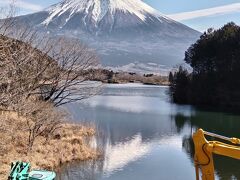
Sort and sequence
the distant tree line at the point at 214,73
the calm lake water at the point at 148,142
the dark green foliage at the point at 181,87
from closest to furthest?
the calm lake water at the point at 148,142
the distant tree line at the point at 214,73
the dark green foliage at the point at 181,87

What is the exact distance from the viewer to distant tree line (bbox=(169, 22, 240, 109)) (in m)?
42.4

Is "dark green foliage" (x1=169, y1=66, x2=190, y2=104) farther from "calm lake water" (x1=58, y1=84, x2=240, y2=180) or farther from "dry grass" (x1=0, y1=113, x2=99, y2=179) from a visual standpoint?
"dry grass" (x1=0, y1=113, x2=99, y2=179)

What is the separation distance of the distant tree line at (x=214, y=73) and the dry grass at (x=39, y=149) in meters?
26.1

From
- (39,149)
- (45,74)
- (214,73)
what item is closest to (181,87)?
(214,73)

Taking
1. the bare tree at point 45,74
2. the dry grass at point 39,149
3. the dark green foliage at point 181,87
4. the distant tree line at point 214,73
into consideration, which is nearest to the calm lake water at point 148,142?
the dry grass at point 39,149

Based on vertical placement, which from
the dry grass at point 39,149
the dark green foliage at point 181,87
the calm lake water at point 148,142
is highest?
the dark green foliage at point 181,87

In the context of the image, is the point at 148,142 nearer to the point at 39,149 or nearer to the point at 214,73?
the point at 39,149

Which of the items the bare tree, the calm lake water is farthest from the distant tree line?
the bare tree

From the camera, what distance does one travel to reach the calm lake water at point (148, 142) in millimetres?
15680

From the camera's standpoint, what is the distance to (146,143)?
71.9ft

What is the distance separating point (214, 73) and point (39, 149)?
1228 inches

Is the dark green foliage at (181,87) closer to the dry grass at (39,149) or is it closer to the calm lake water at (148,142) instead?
the calm lake water at (148,142)

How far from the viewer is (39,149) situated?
16312 mm

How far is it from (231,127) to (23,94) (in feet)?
52.1
